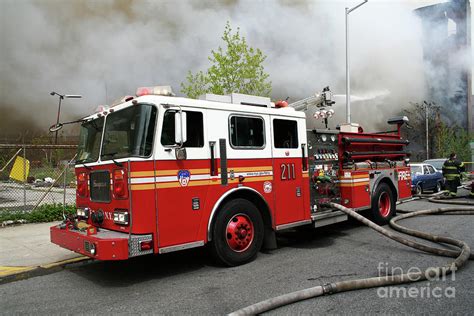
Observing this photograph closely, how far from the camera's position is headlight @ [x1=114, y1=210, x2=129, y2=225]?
458 cm

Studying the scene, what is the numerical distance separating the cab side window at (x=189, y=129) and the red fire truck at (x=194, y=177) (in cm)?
1

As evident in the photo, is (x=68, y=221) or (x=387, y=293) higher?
(x=68, y=221)

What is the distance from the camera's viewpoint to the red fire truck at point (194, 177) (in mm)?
4613

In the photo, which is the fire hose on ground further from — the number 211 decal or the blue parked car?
the blue parked car

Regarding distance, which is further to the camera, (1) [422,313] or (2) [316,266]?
(2) [316,266]

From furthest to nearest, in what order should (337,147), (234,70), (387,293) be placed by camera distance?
(234,70)
(337,147)
(387,293)

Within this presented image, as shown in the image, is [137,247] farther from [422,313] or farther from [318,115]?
[318,115]

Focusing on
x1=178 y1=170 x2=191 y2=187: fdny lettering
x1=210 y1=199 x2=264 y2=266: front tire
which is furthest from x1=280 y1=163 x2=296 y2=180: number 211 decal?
x1=178 y1=170 x2=191 y2=187: fdny lettering

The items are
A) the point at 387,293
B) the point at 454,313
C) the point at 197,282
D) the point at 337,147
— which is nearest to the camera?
the point at 454,313

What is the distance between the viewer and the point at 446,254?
5.44m

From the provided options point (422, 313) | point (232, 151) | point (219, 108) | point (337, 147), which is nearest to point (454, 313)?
point (422, 313)

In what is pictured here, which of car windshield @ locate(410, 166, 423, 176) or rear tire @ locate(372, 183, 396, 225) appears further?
car windshield @ locate(410, 166, 423, 176)

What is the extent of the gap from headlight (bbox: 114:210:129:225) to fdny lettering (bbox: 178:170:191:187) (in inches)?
30.4

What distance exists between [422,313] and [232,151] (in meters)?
3.04
